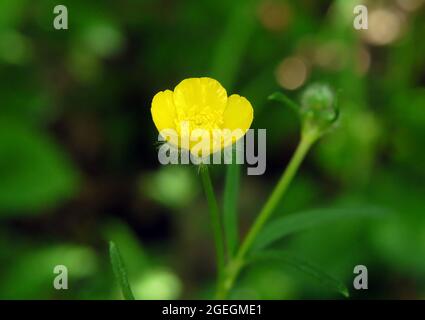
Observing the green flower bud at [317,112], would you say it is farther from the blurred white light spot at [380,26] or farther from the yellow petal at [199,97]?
the blurred white light spot at [380,26]

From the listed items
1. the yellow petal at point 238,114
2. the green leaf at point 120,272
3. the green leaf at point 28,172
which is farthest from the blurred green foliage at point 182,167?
the yellow petal at point 238,114

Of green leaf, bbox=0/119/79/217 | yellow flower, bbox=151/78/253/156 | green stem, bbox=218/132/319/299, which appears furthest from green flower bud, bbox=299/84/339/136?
green leaf, bbox=0/119/79/217

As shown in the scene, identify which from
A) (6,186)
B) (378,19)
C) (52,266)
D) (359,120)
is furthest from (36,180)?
(378,19)

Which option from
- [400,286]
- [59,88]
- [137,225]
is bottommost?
[400,286]

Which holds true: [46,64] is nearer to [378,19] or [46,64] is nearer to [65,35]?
[65,35]

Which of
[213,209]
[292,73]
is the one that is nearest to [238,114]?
[213,209]

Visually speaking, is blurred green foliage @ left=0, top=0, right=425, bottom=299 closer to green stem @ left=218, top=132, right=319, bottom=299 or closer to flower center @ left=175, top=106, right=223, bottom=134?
green stem @ left=218, top=132, right=319, bottom=299
